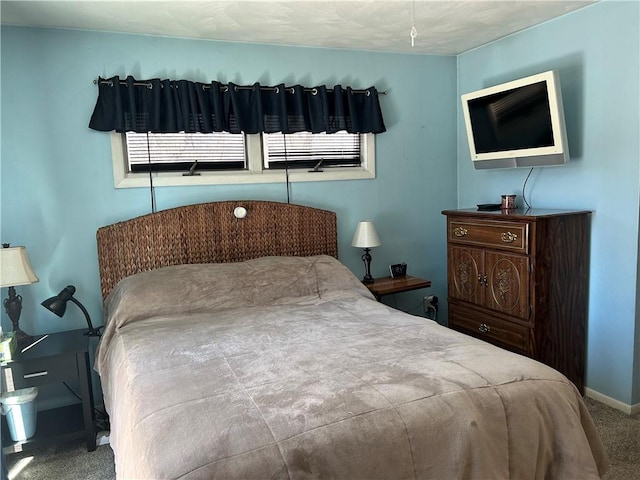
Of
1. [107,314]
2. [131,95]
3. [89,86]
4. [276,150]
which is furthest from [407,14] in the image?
[107,314]

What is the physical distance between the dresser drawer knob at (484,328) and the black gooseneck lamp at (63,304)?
7.95ft

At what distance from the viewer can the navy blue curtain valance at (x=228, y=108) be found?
116 inches

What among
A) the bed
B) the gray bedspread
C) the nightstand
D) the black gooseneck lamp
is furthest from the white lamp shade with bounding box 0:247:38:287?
the gray bedspread

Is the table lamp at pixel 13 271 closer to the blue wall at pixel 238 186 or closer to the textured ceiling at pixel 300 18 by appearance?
the blue wall at pixel 238 186

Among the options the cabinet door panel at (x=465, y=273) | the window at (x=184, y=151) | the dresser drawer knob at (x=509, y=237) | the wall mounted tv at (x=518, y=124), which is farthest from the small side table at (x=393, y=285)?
the window at (x=184, y=151)

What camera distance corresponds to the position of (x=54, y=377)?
2.50 metres

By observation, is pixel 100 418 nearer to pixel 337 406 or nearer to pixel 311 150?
→ pixel 337 406

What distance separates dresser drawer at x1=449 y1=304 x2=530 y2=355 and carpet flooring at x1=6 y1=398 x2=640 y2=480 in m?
0.59

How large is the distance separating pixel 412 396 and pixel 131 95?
2.44m

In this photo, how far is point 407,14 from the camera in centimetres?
287

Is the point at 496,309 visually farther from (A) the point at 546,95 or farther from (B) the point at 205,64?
(B) the point at 205,64

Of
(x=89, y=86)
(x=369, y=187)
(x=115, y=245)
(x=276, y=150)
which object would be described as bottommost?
(x=115, y=245)

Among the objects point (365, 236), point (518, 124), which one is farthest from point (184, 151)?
point (518, 124)

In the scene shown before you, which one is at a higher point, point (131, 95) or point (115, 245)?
point (131, 95)
